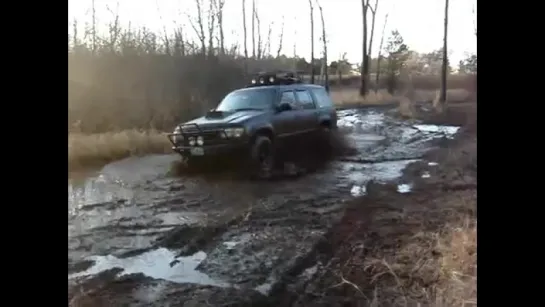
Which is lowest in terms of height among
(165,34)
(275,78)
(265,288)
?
(265,288)

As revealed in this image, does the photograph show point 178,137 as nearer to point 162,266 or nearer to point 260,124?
point 260,124

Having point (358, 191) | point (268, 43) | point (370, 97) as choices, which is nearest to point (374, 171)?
point (358, 191)

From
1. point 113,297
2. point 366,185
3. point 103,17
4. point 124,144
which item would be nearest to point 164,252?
point 113,297

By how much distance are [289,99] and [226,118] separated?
6.0 inches

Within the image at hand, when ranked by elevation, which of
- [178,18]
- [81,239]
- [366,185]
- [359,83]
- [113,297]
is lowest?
[113,297]

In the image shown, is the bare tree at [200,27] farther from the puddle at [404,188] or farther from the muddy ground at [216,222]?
the puddle at [404,188]

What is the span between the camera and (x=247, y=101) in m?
1.43

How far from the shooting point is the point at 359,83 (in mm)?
1414

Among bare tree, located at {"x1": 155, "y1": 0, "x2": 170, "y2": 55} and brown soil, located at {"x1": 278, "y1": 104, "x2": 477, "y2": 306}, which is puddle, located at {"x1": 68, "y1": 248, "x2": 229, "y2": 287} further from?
bare tree, located at {"x1": 155, "y1": 0, "x2": 170, "y2": 55}

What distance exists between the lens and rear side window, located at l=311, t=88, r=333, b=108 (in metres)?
1.44

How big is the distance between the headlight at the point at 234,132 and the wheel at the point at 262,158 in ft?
0.13

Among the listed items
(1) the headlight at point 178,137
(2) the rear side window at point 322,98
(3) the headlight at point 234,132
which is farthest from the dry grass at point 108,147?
(2) the rear side window at point 322,98
